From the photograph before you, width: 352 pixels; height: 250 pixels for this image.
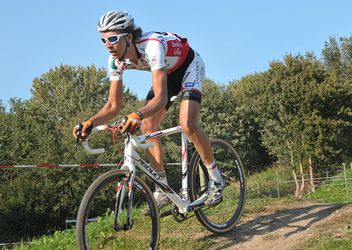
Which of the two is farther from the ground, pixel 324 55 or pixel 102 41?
pixel 324 55

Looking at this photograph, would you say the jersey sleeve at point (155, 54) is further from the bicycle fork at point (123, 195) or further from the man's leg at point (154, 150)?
the bicycle fork at point (123, 195)

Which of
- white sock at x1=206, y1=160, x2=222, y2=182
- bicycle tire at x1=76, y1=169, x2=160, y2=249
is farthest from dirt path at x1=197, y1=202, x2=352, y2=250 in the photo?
bicycle tire at x1=76, y1=169, x2=160, y2=249

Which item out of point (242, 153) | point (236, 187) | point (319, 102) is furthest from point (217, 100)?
point (236, 187)

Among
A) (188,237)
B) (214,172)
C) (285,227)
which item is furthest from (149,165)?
(285,227)

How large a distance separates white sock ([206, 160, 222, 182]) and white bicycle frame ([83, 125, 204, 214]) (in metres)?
0.29

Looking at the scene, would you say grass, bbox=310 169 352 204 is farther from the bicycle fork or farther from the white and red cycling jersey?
the bicycle fork

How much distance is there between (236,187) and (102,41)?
9.24ft

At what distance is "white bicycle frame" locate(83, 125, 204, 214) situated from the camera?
14.7 feet

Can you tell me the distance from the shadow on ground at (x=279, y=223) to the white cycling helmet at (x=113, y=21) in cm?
265

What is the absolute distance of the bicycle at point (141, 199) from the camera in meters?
4.26

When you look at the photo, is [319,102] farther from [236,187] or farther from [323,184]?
[236,187]

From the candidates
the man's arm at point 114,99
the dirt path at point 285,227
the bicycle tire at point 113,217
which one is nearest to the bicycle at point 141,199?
the bicycle tire at point 113,217

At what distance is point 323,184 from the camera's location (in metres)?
30.8

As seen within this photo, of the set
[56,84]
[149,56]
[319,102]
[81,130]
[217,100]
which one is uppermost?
[56,84]
